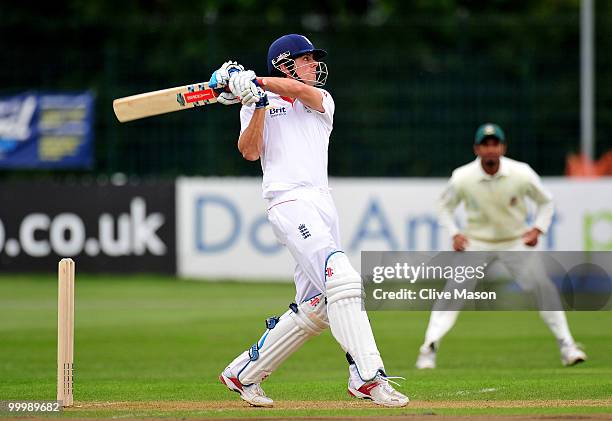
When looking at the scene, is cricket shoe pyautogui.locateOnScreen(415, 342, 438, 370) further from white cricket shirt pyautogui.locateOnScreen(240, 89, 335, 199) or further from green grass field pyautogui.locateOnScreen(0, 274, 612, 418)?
white cricket shirt pyautogui.locateOnScreen(240, 89, 335, 199)

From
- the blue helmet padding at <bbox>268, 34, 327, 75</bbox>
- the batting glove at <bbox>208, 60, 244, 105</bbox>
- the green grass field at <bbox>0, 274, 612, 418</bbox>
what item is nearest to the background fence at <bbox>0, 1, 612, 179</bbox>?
the green grass field at <bbox>0, 274, 612, 418</bbox>

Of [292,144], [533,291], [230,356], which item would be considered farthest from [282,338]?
[230,356]

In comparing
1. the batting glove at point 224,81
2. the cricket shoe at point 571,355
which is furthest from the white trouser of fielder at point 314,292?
the cricket shoe at point 571,355

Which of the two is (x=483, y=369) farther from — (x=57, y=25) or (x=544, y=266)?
(x=57, y=25)

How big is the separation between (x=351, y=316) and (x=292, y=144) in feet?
3.84

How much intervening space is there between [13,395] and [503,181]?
5066 mm

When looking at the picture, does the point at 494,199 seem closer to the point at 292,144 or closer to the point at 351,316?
the point at 292,144

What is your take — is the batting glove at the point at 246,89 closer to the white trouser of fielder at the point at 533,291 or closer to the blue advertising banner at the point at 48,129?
the white trouser of fielder at the point at 533,291

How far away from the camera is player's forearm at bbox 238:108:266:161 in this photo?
344 inches

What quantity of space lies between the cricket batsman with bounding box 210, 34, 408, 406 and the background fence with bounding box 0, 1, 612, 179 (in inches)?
480

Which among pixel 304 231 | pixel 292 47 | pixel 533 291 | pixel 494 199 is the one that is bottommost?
pixel 533 291

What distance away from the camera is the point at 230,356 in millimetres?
13461

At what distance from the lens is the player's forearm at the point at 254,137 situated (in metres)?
8.73

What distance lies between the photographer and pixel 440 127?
857 inches
